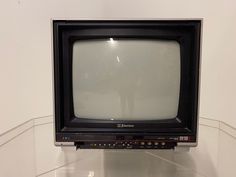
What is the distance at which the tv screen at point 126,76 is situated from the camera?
0.82m

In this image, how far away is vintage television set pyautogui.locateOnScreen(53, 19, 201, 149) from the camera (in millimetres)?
798

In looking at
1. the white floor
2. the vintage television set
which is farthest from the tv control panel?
the white floor

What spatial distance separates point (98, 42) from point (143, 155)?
546mm

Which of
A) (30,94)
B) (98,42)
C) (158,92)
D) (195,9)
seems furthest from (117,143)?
(195,9)

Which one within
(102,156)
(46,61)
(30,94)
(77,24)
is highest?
(77,24)

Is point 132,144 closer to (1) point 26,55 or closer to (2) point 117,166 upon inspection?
(2) point 117,166

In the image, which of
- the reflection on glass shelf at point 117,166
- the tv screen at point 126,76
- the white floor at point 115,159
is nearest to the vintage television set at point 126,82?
the tv screen at point 126,76

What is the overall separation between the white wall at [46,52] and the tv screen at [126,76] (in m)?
0.24

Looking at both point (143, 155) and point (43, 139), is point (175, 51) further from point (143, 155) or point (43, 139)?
point (43, 139)

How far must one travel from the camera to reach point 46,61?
41.7 inches

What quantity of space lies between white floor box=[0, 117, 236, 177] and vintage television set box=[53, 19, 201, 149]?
0.21m

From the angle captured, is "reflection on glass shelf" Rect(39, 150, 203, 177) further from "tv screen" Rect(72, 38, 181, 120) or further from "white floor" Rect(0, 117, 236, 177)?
"tv screen" Rect(72, 38, 181, 120)

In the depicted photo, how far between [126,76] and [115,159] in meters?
0.45

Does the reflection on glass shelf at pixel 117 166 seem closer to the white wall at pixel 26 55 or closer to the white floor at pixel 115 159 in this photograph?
the white floor at pixel 115 159
